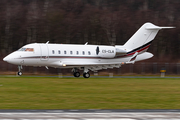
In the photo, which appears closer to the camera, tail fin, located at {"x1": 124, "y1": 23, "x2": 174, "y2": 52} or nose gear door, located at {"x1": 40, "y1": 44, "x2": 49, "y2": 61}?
nose gear door, located at {"x1": 40, "y1": 44, "x2": 49, "y2": 61}

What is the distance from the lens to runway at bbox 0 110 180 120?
10.7m

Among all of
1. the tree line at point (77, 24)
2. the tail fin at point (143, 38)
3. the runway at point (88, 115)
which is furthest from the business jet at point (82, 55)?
the runway at point (88, 115)

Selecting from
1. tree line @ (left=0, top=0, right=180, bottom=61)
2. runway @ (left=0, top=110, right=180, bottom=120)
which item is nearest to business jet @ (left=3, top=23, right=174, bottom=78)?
tree line @ (left=0, top=0, right=180, bottom=61)

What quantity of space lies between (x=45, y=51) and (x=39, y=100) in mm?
16509

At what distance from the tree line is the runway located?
3733cm

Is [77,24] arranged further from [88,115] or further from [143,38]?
[88,115]

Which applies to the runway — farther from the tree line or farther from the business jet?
the tree line

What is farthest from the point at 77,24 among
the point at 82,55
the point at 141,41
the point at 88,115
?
the point at 88,115

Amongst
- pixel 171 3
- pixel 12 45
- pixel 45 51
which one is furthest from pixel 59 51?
pixel 171 3

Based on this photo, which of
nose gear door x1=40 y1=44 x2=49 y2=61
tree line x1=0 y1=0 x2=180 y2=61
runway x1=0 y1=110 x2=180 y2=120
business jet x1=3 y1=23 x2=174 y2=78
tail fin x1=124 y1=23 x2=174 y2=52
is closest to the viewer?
runway x1=0 y1=110 x2=180 y2=120

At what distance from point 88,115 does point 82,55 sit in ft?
73.7

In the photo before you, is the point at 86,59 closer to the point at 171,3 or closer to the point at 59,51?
the point at 59,51

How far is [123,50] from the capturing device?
35031 mm

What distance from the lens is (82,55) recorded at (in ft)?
110
